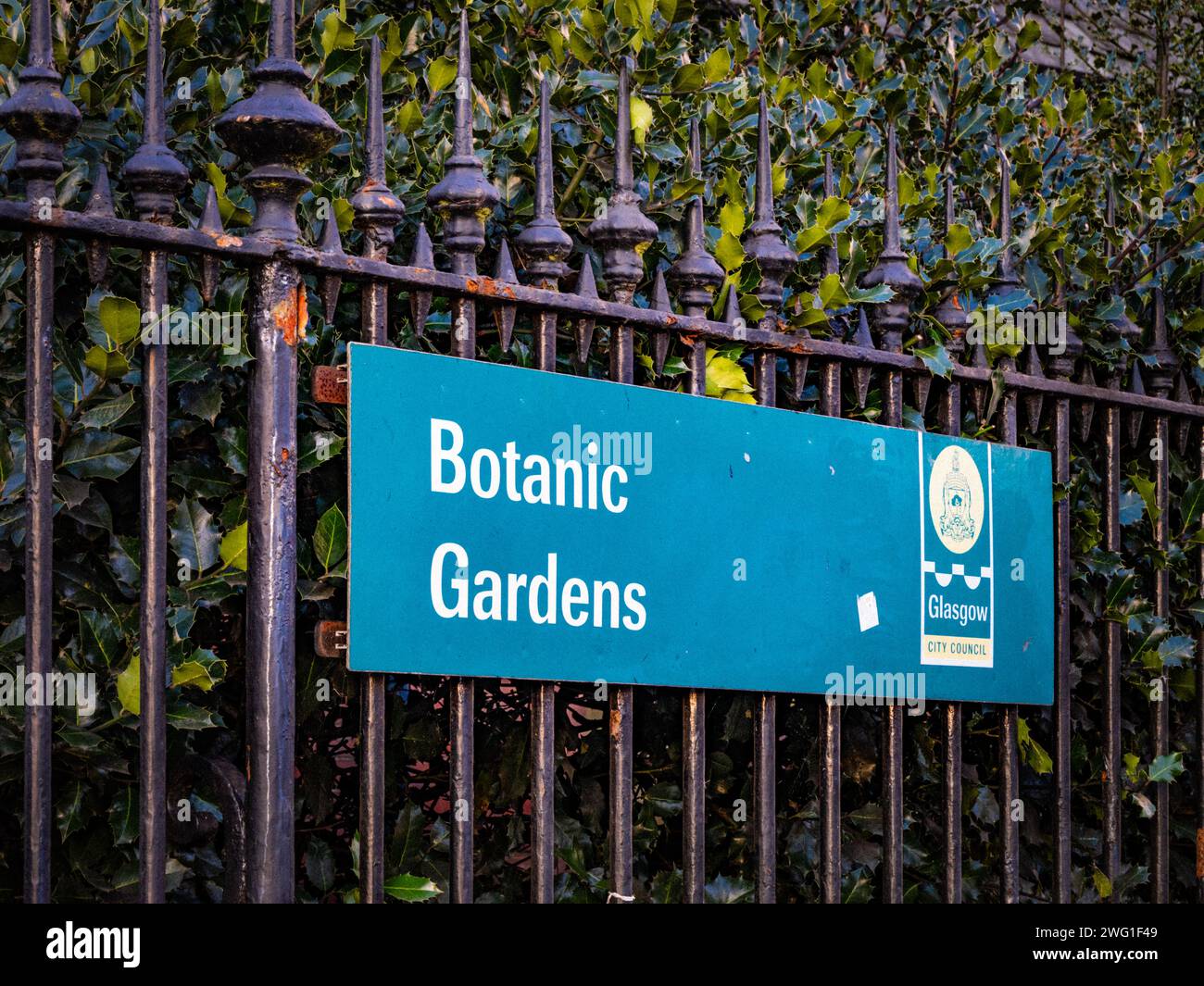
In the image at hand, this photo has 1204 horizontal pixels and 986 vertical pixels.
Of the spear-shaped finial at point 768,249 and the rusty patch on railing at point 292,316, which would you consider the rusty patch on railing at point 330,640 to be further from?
the spear-shaped finial at point 768,249

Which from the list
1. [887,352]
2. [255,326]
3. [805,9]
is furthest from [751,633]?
[805,9]

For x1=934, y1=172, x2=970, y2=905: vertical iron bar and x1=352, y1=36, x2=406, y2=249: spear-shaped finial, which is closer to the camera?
x1=352, y1=36, x2=406, y2=249: spear-shaped finial

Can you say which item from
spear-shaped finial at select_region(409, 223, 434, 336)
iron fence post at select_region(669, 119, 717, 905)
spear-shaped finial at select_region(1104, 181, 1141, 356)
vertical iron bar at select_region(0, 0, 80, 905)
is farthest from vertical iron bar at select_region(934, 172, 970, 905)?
vertical iron bar at select_region(0, 0, 80, 905)

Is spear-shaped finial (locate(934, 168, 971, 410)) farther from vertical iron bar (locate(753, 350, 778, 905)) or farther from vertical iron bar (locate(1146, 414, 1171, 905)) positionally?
vertical iron bar (locate(753, 350, 778, 905))

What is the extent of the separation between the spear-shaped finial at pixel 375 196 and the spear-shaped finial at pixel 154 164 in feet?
1.16

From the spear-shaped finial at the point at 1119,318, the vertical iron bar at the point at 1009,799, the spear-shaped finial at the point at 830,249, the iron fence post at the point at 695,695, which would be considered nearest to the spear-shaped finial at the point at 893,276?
the spear-shaped finial at the point at 830,249

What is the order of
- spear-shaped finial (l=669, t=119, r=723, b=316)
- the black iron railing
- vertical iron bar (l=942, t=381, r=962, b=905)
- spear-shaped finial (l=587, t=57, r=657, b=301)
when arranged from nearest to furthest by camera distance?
1. the black iron railing
2. spear-shaped finial (l=587, t=57, r=657, b=301)
3. spear-shaped finial (l=669, t=119, r=723, b=316)
4. vertical iron bar (l=942, t=381, r=962, b=905)

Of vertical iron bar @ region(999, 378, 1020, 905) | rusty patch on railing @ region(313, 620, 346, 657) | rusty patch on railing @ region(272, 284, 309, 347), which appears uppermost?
rusty patch on railing @ region(272, 284, 309, 347)

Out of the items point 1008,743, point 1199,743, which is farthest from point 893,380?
point 1199,743

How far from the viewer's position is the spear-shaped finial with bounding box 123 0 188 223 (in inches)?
110

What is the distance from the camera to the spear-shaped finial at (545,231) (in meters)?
3.29

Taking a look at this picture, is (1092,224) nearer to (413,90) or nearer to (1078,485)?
(1078,485)

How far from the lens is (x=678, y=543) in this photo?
3398 millimetres

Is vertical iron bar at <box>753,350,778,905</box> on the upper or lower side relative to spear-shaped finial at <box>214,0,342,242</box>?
lower
